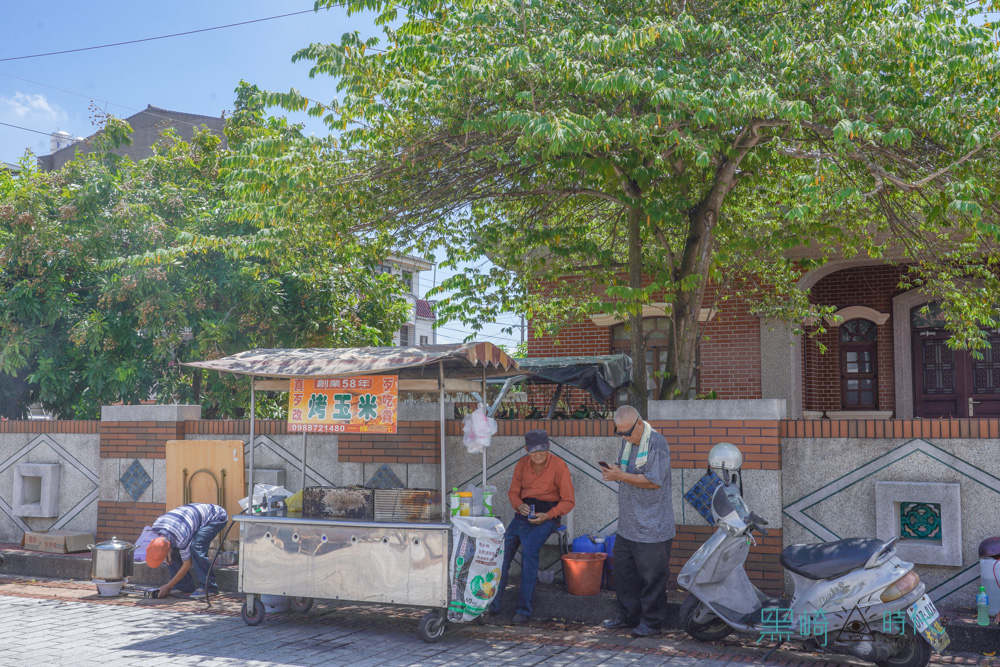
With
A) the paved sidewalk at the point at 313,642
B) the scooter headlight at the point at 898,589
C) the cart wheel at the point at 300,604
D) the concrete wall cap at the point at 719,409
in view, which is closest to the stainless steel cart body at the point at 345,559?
the paved sidewalk at the point at 313,642

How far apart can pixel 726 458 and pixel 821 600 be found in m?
1.61

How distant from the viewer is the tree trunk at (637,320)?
1015cm

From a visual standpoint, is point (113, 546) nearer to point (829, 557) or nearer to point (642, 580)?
point (642, 580)

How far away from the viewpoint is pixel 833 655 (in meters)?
6.44

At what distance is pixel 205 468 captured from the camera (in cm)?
981

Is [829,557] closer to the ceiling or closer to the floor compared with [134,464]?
closer to the floor

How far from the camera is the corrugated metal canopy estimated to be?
740 centimetres

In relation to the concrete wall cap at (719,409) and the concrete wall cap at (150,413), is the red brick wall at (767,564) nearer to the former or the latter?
the concrete wall cap at (719,409)

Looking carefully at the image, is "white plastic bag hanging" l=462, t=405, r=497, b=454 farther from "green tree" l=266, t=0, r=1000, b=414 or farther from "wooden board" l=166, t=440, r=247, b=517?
"wooden board" l=166, t=440, r=247, b=517

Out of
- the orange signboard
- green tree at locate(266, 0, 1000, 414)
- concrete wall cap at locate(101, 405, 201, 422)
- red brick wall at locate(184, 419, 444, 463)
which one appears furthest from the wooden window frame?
concrete wall cap at locate(101, 405, 201, 422)

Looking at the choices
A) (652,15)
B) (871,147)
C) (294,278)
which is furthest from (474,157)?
(294,278)

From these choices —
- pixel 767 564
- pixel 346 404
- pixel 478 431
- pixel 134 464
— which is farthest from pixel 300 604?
pixel 767 564

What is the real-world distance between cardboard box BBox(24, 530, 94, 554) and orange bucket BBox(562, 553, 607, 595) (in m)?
6.10

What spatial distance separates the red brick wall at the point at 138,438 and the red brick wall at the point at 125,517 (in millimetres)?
579
